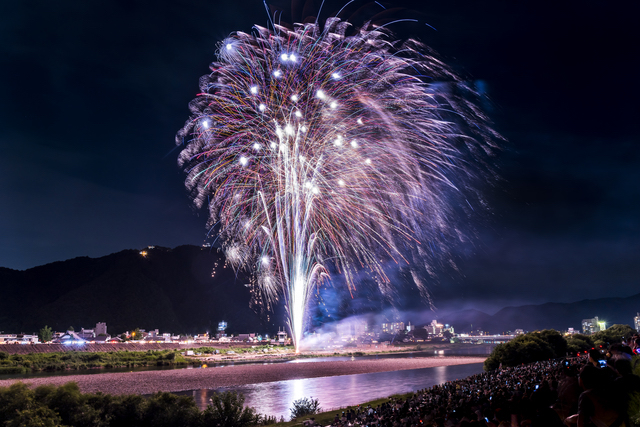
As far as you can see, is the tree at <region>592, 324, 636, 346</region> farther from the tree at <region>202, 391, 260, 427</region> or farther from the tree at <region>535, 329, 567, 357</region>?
the tree at <region>202, 391, 260, 427</region>

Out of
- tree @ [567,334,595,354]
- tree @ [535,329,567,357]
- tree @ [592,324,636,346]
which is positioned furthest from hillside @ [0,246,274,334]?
tree @ [592,324,636,346]

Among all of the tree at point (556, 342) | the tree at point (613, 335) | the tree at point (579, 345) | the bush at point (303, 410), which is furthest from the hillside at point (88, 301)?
the tree at point (613, 335)

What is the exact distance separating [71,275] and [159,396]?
212m

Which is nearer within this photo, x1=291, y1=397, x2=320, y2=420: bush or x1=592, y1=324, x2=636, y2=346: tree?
x1=291, y1=397, x2=320, y2=420: bush

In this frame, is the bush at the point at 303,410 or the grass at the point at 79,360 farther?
the grass at the point at 79,360

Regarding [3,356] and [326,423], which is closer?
[326,423]

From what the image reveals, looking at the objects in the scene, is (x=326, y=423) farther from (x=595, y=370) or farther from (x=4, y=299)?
(x=4, y=299)

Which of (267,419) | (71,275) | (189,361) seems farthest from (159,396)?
(71,275)

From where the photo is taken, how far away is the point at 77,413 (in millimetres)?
17781

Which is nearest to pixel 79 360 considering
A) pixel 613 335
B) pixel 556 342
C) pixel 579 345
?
pixel 556 342

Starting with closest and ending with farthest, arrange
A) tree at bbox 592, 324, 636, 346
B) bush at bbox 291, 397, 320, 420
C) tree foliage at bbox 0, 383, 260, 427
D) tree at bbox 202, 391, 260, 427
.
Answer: tree foliage at bbox 0, 383, 260, 427
tree at bbox 202, 391, 260, 427
bush at bbox 291, 397, 320, 420
tree at bbox 592, 324, 636, 346

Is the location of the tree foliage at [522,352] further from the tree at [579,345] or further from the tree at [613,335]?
the tree at [613,335]

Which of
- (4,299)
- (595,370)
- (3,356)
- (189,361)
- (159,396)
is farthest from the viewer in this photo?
(4,299)

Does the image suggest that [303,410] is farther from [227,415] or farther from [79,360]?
[79,360]
